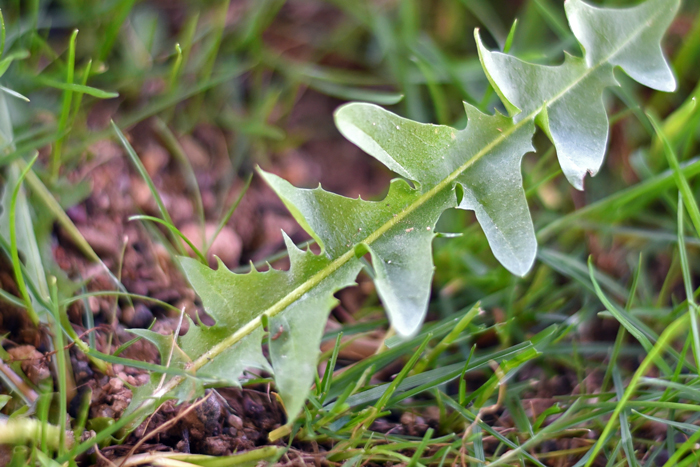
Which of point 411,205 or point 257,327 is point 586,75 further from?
point 257,327

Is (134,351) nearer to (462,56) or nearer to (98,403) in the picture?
(98,403)

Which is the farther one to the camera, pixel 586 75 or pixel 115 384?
pixel 586 75

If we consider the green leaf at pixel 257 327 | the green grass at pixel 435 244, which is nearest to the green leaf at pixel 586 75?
the green grass at pixel 435 244

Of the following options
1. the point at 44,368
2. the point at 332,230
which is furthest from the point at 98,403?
the point at 332,230

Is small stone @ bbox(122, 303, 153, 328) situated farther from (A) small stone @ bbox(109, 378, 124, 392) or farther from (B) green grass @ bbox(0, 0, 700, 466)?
(A) small stone @ bbox(109, 378, 124, 392)

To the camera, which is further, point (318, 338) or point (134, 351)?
point (134, 351)

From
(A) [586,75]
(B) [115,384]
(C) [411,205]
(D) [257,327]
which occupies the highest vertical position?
(A) [586,75]

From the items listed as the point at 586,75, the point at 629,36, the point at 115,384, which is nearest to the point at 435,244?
the point at 586,75
